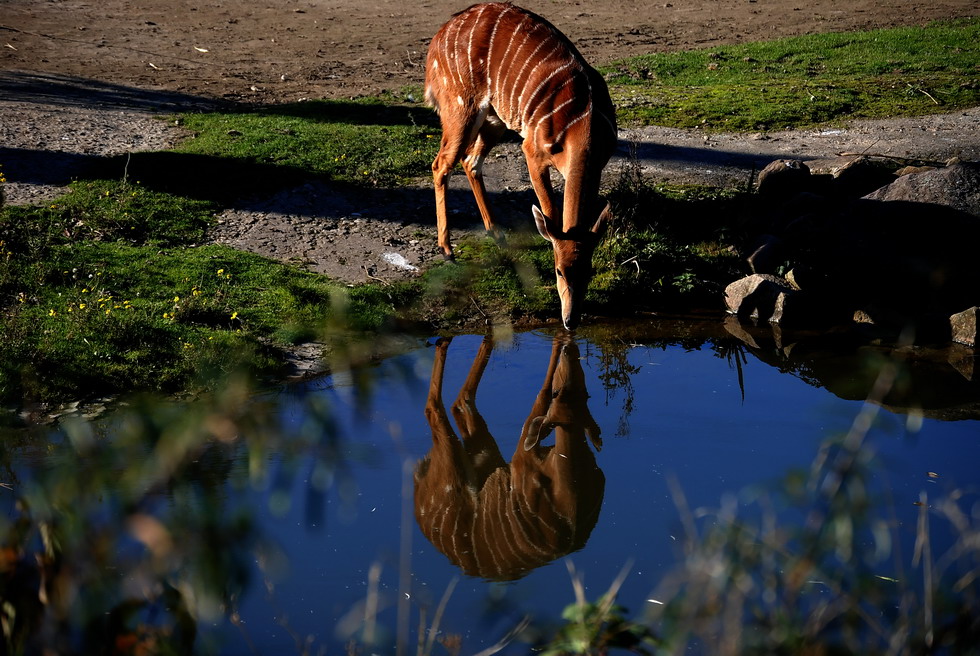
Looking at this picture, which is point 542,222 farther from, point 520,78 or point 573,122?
point 520,78

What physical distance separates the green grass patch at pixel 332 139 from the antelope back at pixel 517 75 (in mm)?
1136

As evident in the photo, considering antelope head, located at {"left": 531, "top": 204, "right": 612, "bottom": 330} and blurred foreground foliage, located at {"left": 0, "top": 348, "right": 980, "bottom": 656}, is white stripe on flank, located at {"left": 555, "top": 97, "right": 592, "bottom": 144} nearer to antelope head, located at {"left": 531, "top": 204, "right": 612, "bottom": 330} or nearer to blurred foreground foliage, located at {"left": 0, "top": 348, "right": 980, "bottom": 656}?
antelope head, located at {"left": 531, "top": 204, "right": 612, "bottom": 330}

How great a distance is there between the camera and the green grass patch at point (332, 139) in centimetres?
945

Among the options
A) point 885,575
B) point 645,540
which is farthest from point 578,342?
point 885,575

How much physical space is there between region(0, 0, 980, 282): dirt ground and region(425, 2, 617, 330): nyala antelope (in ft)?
2.66

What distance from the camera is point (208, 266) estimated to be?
297 inches

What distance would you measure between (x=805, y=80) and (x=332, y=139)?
5.94 meters

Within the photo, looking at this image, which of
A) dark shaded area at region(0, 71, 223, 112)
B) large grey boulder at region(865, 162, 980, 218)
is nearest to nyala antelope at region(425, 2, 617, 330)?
large grey boulder at region(865, 162, 980, 218)

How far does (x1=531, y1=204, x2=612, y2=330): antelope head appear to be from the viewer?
682 cm

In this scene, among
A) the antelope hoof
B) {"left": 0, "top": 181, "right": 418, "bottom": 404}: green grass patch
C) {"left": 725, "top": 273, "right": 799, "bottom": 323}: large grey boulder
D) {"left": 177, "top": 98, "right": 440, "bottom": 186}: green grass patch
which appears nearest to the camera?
{"left": 0, "top": 181, "right": 418, "bottom": 404}: green grass patch

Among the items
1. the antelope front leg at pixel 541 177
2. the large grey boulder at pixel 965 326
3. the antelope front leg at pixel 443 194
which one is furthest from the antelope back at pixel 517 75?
the large grey boulder at pixel 965 326

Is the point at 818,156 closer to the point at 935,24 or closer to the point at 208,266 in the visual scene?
the point at 208,266

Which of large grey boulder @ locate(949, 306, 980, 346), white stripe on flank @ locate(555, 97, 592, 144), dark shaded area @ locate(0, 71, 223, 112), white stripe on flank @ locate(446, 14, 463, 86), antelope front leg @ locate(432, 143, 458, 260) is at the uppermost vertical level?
white stripe on flank @ locate(446, 14, 463, 86)

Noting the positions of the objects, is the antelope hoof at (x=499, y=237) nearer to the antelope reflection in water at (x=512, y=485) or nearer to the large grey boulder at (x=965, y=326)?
the antelope reflection in water at (x=512, y=485)
